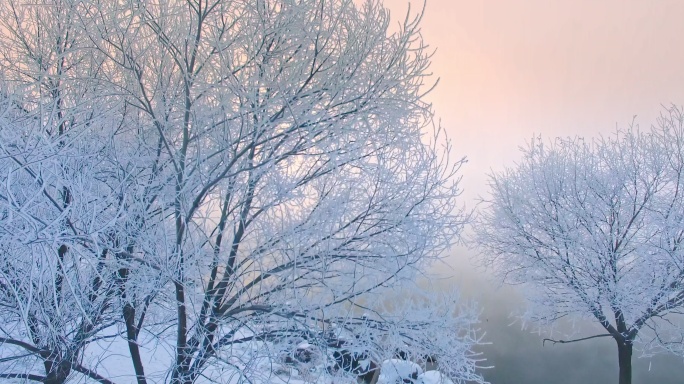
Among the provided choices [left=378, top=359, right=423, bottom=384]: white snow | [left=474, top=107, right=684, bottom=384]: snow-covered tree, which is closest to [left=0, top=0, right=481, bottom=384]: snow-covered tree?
[left=378, top=359, right=423, bottom=384]: white snow

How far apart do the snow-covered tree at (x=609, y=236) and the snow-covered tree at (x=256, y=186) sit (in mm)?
7279

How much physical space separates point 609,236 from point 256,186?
9.74m

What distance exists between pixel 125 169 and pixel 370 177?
116 inches

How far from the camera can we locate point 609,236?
10.8 metres

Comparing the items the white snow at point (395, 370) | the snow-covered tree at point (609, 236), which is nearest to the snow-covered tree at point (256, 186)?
the white snow at point (395, 370)

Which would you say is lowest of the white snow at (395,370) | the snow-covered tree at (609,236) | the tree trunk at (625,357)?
the white snow at (395,370)

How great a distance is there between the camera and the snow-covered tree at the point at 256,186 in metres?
4.51

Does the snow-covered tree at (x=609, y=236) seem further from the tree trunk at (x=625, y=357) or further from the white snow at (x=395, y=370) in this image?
the white snow at (x=395, y=370)

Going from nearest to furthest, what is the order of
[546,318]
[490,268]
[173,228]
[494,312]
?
[173,228] → [546,318] → [490,268] → [494,312]

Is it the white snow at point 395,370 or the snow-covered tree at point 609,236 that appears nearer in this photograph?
the white snow at point 395,370

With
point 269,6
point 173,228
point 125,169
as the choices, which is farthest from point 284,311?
point 269,6

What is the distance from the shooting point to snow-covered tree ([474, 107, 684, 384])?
10.2 meters

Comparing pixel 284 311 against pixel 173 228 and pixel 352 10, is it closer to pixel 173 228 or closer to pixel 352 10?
pixel 173 228

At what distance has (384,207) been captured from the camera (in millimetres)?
5461
